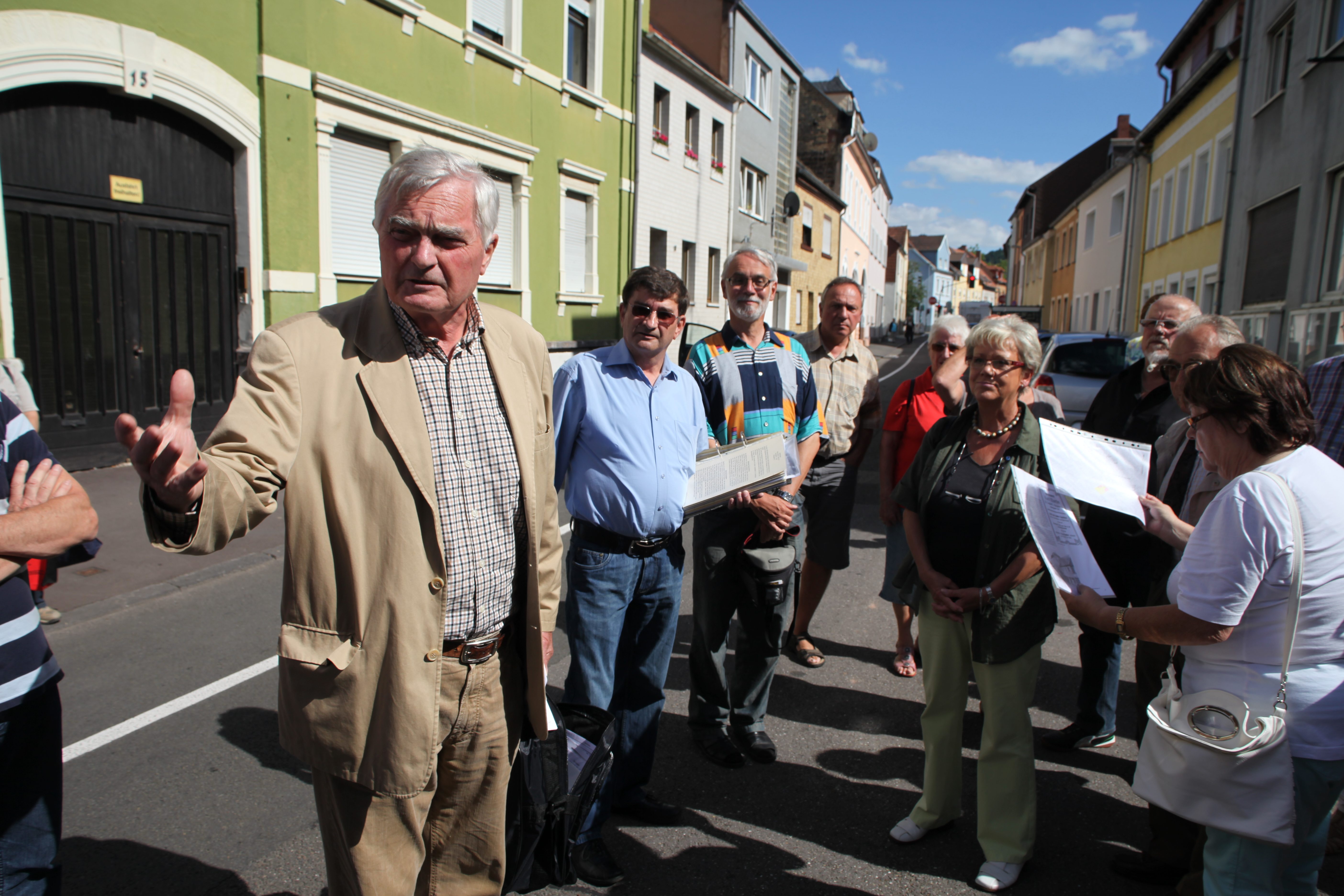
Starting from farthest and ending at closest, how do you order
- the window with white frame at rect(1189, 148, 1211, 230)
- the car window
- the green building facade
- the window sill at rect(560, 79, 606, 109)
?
the window with white frame at rect(1189, 148, 1211, 230) < the window sill at rect(560, 79, 606, 109) < the car window < the green building facade

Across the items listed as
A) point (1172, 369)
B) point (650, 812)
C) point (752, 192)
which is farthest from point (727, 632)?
point (752, 192)

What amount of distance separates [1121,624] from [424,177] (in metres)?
2.10

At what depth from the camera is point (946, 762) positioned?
9.55 ft

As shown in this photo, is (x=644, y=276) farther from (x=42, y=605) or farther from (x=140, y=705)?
(x=42, y=605)

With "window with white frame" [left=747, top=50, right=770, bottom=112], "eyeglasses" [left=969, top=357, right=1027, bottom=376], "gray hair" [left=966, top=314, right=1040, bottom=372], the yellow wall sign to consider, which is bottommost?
"eyeglasses" [left=969, top=357, right=1027, bottom=376]

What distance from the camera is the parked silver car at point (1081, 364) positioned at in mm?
10578

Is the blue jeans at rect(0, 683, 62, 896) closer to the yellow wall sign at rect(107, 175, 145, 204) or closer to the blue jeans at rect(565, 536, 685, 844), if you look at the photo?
the blue jeans at rect(565, 536, 685, 844)

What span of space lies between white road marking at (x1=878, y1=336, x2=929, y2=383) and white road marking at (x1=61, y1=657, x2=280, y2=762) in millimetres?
15024

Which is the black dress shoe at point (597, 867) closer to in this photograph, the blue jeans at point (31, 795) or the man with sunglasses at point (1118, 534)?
the blue jeans at point (31, 795)

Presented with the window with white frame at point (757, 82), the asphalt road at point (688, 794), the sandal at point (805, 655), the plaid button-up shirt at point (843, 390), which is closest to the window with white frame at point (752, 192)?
the window with white frame at point (757, 82)

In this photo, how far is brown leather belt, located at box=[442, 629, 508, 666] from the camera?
1896mm

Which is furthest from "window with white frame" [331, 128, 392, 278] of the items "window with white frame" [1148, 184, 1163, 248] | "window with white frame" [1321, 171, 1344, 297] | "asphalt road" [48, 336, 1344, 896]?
"window with white frame" [1148, 184, 1163, 248]

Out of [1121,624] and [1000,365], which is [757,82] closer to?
[1000,365]

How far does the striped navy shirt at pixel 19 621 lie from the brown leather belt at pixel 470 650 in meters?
0.94
